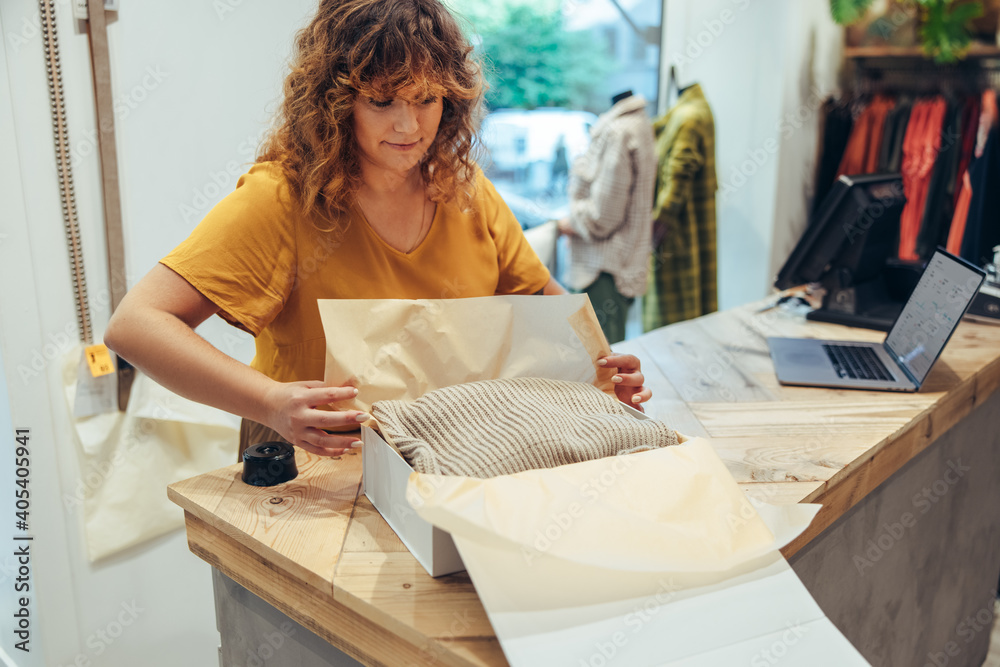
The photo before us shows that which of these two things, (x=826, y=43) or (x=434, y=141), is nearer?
(x=434, y=141)

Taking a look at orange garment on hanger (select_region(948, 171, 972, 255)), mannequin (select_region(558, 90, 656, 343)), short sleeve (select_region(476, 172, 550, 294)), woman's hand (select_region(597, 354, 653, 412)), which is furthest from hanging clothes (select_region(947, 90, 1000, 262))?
woman's hand (select_region(597, 354, 653, 412))

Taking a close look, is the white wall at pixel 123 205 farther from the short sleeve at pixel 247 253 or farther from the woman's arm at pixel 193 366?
the woman's arm at pixel 193 366

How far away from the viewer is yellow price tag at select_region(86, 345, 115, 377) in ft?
5.58

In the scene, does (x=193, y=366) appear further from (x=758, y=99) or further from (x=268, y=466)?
(x=758, y=99)

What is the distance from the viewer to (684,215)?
11.0ft

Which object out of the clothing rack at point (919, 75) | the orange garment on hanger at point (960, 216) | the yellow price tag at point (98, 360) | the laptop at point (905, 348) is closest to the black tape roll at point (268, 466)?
the yellow price tag at point (98, 360)

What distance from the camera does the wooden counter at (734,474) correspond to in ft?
2.75

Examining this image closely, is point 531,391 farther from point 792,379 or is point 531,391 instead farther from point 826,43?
point 826,43

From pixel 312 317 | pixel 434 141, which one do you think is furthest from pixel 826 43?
pixel 312 317

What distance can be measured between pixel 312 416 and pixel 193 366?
22 centimetres

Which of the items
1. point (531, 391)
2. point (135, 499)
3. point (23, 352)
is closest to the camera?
point (531, 391)

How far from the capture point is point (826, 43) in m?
4.02

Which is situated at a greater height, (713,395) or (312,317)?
(312,317)

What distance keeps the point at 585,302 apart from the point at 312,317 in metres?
0.45
